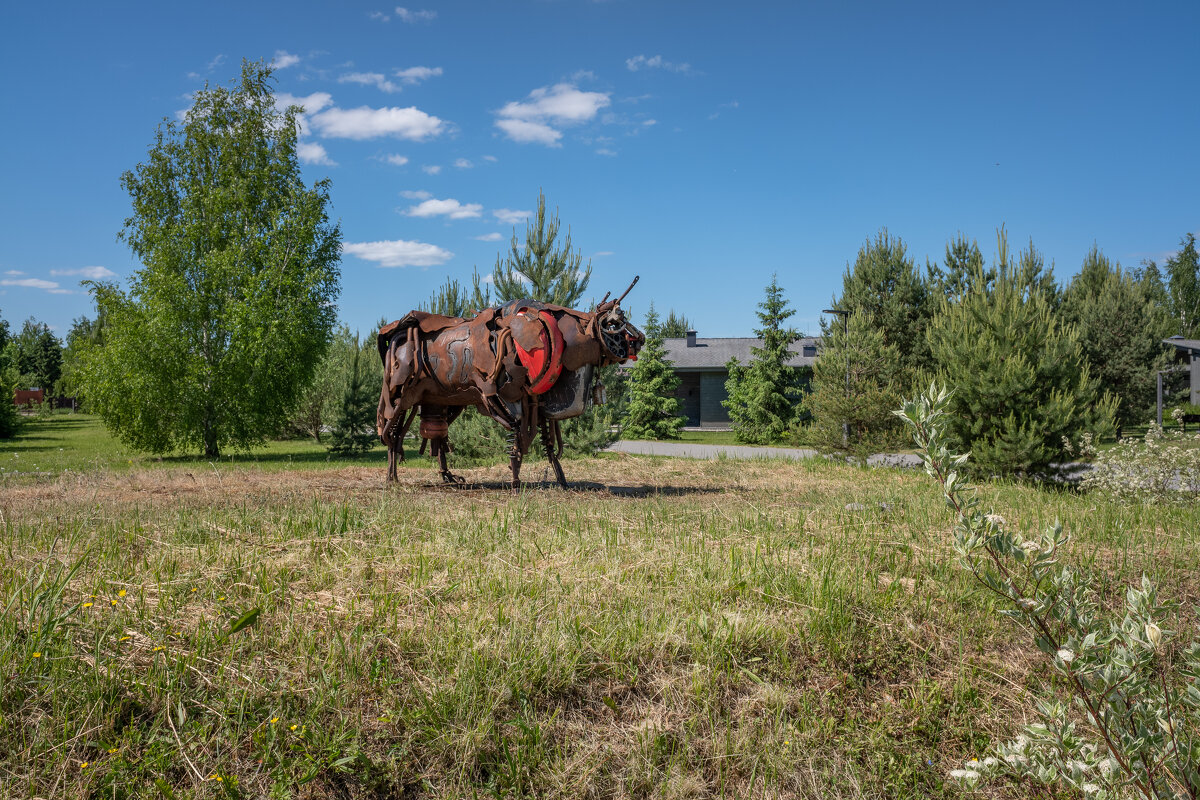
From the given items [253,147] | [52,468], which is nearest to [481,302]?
[52,468]

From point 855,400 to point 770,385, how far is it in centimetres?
1136

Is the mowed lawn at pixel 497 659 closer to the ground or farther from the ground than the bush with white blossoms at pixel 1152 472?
closer to the ground

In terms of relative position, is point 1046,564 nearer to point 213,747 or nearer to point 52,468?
point 213,747

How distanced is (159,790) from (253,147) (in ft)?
76.9

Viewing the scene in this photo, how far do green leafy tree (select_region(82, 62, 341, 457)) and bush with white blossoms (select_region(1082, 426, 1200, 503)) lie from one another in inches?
733

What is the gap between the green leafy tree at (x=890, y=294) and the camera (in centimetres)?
2586

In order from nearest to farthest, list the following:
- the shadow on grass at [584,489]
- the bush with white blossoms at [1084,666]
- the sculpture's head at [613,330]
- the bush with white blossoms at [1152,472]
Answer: the bush with white blossoms at [1084,666] → the sculpture's head at [613,330] → the bush with white blossoms at [1152,472] → the shadow on grass at [584,489]

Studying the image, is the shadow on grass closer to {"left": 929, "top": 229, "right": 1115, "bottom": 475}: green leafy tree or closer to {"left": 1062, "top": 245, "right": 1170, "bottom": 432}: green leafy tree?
{"left": 929, "top": 229, "right": 1115, "bottom": 475}: green leafy tree

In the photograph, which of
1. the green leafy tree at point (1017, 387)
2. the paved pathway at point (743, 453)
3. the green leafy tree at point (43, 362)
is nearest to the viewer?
the green leafy tree at point (1017, 387)

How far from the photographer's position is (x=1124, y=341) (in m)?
27.0

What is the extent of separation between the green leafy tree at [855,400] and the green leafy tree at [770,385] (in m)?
9.37

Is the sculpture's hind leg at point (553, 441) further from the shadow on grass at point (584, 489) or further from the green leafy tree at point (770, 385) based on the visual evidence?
the green leafy tree at point (770, 385)

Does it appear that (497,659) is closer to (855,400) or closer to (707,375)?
(855,400)

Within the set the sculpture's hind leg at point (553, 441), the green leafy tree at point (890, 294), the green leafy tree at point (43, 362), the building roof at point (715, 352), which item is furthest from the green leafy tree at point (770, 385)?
the green leafy tree at point (43, 362)
